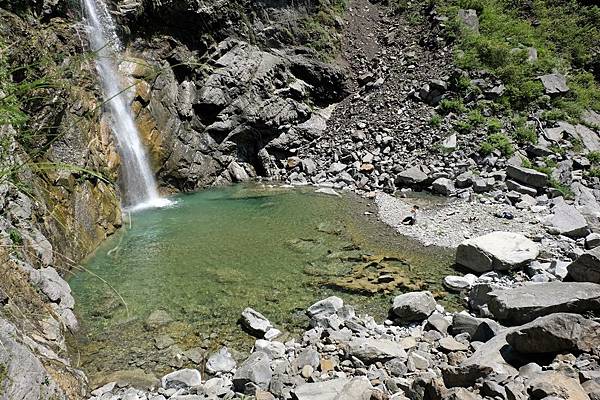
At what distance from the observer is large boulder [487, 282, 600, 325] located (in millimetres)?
5168

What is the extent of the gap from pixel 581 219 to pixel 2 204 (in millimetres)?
13521

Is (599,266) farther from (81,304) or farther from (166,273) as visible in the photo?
(81,304)

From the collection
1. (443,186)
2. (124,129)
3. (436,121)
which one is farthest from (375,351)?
(436,121)

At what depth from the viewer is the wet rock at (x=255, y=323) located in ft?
23.8

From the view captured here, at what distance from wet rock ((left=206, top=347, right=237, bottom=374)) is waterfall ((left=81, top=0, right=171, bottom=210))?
11.5 meters

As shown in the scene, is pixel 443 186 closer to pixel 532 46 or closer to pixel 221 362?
pixel 221 362

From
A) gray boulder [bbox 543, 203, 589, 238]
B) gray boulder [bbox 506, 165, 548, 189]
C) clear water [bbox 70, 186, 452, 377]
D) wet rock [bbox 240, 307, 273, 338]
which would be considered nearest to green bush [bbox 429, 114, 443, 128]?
gray boulder [bbox 506, 165, 548, 189]

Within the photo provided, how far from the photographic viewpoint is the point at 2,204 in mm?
7578

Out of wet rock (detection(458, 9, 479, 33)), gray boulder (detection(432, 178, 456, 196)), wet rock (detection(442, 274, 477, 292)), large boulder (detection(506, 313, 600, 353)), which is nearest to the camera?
large boulder (detection(506, 313, 600, 353))

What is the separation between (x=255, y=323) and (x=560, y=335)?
4746mm

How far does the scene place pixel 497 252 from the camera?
9195 mm

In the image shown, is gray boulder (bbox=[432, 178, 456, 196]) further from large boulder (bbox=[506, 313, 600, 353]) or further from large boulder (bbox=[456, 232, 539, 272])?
large boulder (bbox=[506, 313, 600, 353])

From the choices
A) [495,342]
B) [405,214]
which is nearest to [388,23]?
[405,214]

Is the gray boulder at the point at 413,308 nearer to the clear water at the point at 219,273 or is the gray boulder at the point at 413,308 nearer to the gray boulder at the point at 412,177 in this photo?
the clear water at the point at 219,273
